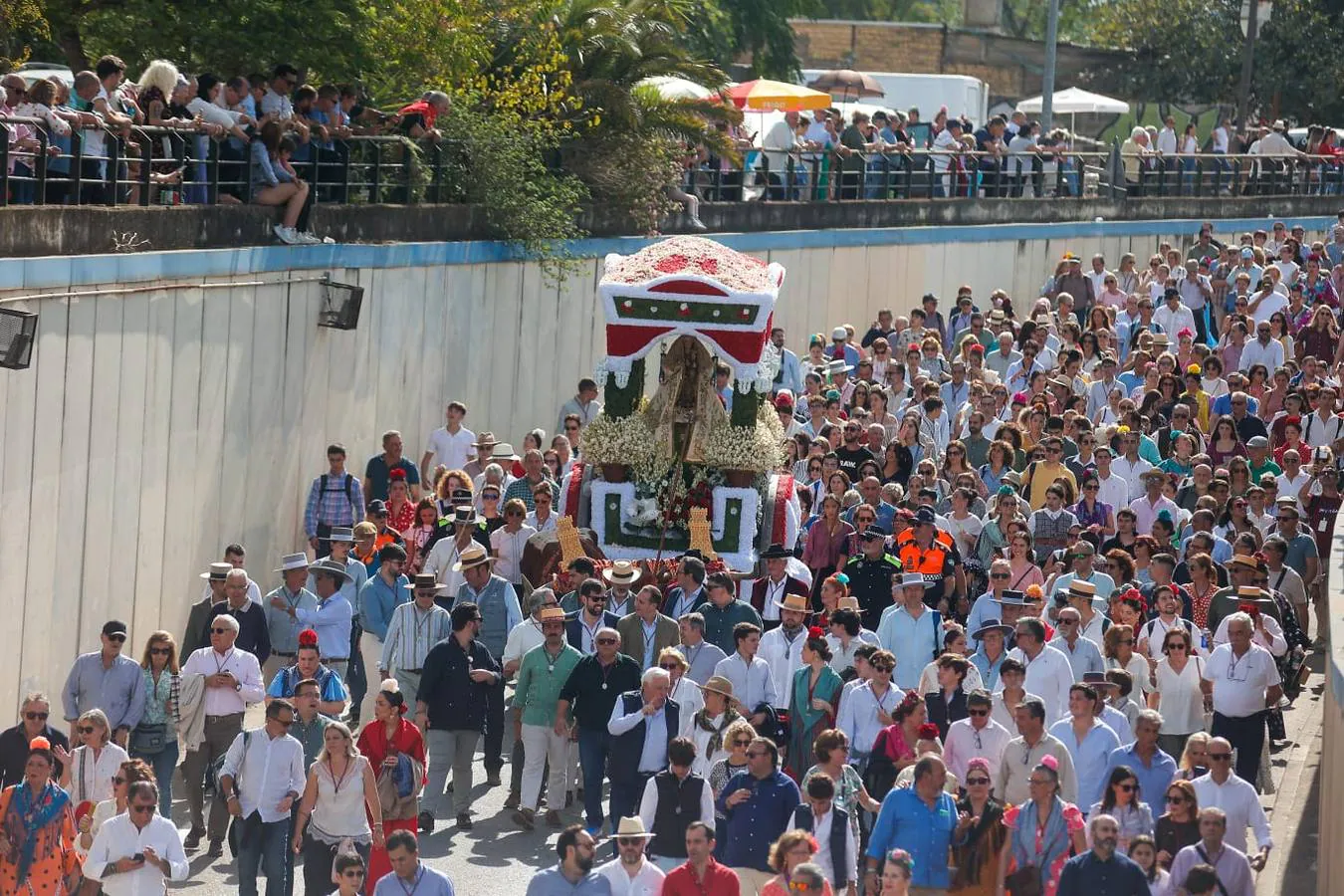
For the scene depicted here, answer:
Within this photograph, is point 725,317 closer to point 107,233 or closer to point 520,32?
point 107,233

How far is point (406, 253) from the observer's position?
23.9 m

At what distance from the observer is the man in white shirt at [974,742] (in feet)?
46.5

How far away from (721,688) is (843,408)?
10.6 meters

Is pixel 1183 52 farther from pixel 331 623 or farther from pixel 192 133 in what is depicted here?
pixel 331 623

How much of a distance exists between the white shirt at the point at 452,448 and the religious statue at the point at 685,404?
3.44 metres

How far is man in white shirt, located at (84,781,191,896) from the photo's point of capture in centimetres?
1288

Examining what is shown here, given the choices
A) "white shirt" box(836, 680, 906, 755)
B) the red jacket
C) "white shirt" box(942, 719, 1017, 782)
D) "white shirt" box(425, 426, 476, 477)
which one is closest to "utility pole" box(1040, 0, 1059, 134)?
"white shirt" box(425, 426, 476, 477)

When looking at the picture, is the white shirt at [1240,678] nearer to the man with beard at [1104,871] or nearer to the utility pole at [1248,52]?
the man with beard at [1104,871]

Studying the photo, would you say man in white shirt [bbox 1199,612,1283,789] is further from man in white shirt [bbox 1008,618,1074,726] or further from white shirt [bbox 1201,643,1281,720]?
man in white shirt [bbox 1008,618,1074,726]

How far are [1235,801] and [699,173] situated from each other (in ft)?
57.8

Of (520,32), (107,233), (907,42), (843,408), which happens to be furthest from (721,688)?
(907,42)

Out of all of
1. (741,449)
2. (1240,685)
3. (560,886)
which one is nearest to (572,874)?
(560,886)

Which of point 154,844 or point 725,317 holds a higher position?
point 725,317

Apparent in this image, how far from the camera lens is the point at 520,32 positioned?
27.4m
